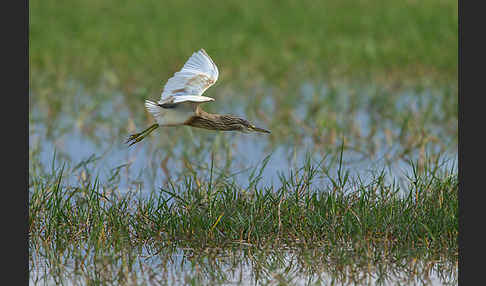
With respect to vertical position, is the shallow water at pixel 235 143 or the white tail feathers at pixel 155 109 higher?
the shallow water at pixel 235 143

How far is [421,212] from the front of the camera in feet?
19.0

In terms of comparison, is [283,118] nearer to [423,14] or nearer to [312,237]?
[312,237]

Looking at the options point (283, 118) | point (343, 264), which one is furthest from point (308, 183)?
point (283, 118)

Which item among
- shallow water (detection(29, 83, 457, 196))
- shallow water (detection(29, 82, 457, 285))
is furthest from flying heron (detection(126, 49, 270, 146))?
shallow water (detection(29, 83, 457, 196))

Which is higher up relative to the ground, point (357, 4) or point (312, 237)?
point (357, 4)

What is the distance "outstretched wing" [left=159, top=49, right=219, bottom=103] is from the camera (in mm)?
5246

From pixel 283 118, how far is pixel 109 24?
4.81 m

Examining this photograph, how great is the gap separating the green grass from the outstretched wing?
4619 millimetres

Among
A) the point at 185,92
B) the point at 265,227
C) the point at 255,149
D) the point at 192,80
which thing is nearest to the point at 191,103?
the point at 185,92

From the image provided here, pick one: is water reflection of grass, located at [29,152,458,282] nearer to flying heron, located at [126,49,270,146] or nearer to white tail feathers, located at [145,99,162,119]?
flying heron, located at [126,49,270,146]

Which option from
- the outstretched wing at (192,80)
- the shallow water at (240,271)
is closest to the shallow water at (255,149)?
the shallow water at (240,271)

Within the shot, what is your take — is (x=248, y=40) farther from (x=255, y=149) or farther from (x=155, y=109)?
(x=155, y=109)

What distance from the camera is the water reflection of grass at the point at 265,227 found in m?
5.44

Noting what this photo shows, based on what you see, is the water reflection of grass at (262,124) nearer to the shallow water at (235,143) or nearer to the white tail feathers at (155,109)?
the shallow water at (235,143)
